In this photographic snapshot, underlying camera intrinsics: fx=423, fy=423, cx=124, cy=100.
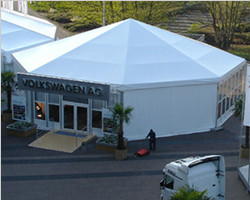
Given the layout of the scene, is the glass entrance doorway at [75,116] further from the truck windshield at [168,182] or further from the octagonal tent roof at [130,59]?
the truck windshield at [168,182]

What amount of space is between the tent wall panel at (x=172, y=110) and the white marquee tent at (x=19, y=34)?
10005mm

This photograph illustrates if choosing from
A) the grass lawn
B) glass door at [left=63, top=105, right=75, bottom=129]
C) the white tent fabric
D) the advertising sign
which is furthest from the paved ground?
the grass lawn

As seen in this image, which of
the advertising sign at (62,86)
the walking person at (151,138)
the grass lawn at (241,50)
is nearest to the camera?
the walking person at (151,138)

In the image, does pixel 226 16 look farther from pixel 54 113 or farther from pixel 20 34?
pixel 54 113

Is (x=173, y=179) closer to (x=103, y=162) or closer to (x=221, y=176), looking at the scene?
(x=221, y=176)

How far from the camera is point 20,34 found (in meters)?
36.8

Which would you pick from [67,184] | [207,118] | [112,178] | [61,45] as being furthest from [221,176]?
[61,45]

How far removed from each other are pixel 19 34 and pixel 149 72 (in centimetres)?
1678

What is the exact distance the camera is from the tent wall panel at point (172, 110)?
2358cm

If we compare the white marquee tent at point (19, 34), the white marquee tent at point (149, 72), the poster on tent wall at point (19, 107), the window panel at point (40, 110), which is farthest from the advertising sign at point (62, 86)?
the white marquee tent at point (19, 34)

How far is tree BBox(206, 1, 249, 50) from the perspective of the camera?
52.9 metres

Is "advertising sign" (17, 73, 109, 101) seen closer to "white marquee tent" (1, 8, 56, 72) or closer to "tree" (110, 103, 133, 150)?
"tree" (110, 103, 133, 150)

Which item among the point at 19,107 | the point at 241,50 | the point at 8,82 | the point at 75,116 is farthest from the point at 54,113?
the point at 241,50

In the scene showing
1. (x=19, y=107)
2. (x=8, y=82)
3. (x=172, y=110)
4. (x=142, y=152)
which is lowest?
(x=142, y=152)
